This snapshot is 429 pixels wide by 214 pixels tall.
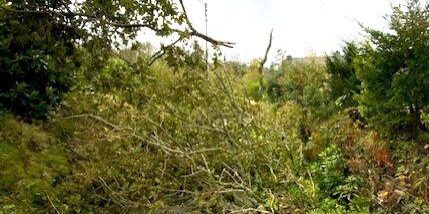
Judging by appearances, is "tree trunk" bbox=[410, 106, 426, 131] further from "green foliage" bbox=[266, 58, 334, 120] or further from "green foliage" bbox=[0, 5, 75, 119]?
"green foliage" bbox=[0, 5, 75, 119]

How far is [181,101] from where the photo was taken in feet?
19.0

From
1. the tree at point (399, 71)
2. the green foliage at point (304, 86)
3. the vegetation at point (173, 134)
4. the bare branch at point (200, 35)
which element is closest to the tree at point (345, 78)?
the green foliage at point (304, 86)

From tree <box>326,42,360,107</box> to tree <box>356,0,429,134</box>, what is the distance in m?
1.57

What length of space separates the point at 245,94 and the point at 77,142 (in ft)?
9.81

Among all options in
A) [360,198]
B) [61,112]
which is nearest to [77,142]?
[61,112]

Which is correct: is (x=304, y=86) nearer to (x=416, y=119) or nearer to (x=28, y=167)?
(x=416, y=119)

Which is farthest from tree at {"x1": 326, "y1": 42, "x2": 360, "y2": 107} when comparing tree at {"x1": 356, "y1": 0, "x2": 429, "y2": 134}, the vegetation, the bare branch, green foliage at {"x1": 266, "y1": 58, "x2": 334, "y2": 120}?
the bare branch

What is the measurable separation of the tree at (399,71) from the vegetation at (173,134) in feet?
0.06

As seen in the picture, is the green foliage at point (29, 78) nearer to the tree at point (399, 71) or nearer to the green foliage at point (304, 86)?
the tree at point (399, 71)

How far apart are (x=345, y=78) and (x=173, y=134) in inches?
253

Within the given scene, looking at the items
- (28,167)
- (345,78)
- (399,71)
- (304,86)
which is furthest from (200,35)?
(304,86)

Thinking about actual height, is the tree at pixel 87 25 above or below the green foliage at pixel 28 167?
above

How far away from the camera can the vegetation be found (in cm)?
544

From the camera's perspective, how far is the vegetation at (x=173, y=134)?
5.44 meters
